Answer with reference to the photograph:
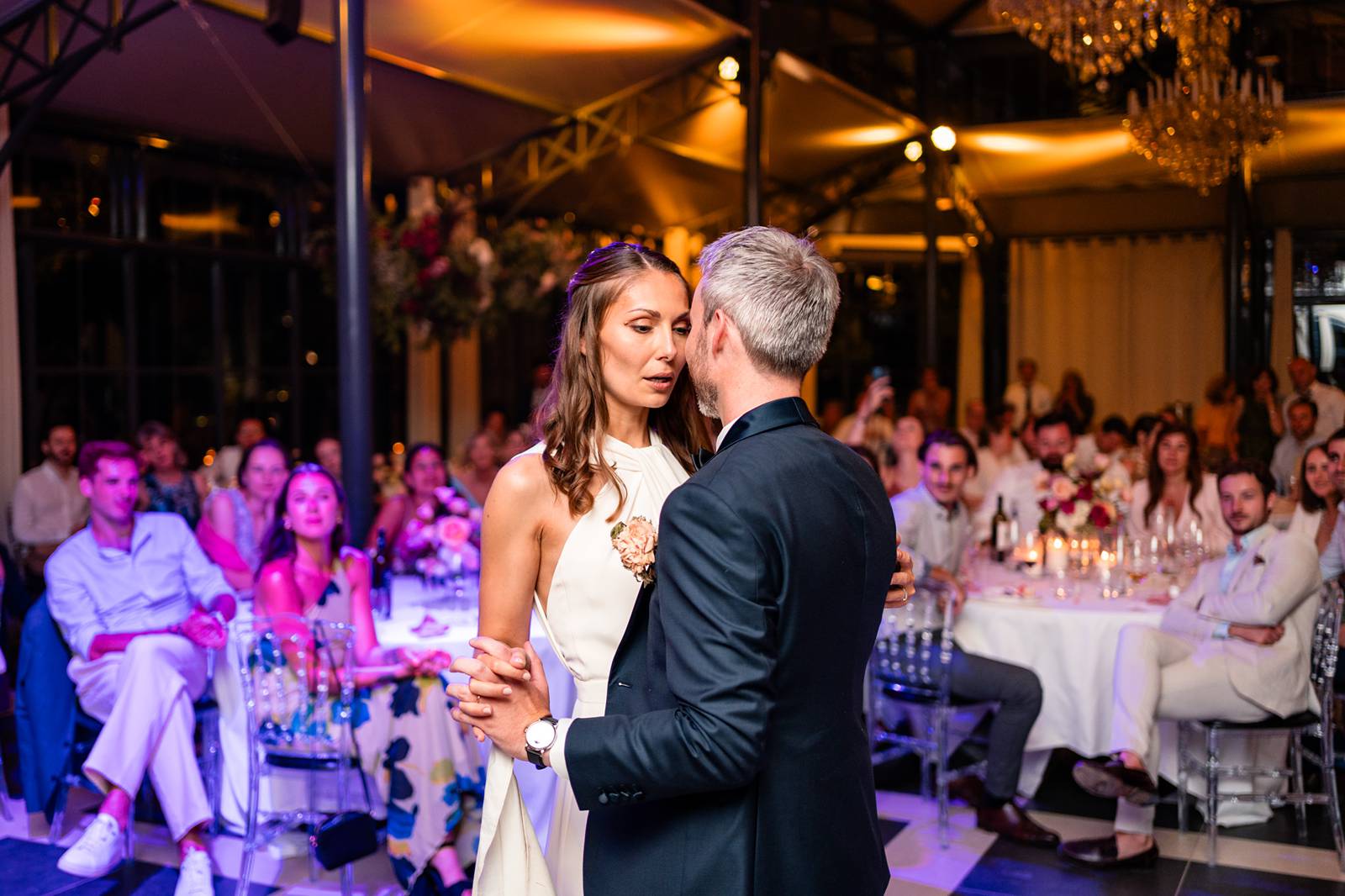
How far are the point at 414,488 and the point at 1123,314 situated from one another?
1108 centimetres

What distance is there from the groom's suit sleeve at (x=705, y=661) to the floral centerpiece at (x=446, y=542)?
9.77ft

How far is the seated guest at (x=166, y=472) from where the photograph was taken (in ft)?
21.8

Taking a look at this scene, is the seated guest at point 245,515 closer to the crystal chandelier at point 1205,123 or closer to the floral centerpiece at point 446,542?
the floral centerpiece at point 446,542

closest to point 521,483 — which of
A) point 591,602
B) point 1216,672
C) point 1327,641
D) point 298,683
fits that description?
point 591,602

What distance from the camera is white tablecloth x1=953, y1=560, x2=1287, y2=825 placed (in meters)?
4.68

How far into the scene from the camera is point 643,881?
1640 mm

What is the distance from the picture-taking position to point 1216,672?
4.32 meters

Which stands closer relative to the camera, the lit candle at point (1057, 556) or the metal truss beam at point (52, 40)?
the lit candle at point (1057, 556)

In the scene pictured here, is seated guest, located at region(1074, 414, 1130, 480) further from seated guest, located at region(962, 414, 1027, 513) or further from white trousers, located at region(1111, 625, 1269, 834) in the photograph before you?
white trousers, located at region(1111, 625, 1269, 834)

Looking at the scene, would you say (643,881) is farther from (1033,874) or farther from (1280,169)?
(1280,169)

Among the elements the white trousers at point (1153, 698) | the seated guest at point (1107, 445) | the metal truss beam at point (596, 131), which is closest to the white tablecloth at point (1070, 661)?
the white trousers at point (1153, 698)

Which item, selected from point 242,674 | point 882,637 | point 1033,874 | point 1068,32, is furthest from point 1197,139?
point 242,674

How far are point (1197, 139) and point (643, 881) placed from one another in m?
7.04

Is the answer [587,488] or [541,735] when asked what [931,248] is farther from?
[541,735]
